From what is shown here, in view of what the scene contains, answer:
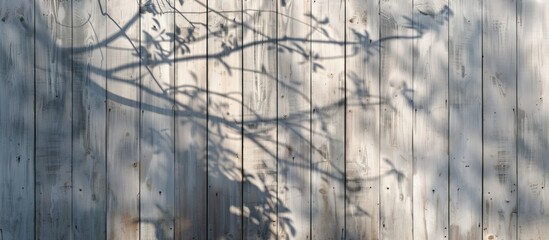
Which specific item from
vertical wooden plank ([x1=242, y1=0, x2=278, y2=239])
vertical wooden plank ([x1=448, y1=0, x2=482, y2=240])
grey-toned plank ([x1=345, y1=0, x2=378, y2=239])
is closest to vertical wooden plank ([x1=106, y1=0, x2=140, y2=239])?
vertical wooden plank ([x1=242, y1=0, x2=278, y2=239])

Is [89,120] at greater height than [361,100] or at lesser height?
lesser

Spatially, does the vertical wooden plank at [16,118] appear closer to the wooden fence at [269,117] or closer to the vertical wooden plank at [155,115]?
the wooden fence at [269,117]

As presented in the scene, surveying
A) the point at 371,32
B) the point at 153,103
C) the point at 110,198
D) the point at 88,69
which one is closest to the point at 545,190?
the point at 371,32

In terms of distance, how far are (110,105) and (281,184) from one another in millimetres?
899

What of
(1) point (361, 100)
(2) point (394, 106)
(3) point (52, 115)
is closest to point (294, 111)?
(1) point (361, 100)

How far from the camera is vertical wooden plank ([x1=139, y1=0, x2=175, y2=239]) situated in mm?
2438

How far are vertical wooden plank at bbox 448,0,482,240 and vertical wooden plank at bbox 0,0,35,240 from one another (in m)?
2.02

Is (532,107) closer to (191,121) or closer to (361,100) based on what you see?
(361,100)

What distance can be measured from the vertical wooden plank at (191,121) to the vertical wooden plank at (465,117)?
1210 millimetres

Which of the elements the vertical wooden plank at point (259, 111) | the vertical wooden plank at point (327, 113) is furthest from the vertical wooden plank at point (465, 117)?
the vertical wooden plank at point (259, 111)

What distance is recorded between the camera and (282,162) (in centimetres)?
247

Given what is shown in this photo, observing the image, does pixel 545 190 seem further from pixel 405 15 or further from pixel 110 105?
pixel 110 105

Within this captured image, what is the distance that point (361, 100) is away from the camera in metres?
2.48

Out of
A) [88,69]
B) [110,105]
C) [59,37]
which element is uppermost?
[59,37]
